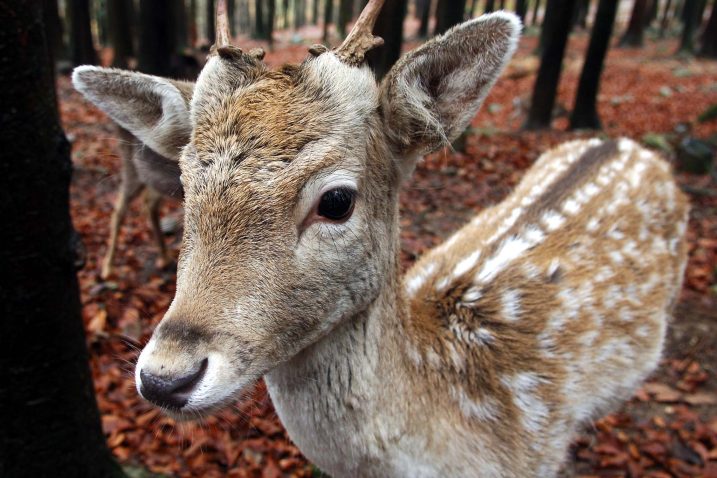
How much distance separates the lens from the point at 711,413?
370cm

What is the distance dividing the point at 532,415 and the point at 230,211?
155 cm

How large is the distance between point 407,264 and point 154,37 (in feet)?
13.4

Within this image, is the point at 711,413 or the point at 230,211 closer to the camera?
the point at 230,211

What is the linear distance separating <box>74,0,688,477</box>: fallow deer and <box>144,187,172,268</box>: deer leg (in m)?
2.91

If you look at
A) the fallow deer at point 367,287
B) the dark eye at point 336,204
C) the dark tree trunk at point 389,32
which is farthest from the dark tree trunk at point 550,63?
the dark eye at point 336,204

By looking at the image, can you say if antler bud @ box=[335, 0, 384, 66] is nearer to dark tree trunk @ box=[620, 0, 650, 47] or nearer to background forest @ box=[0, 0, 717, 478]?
background forest @ box=[0, 0, 717, 478]

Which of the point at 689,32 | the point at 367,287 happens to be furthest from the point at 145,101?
the point at 689,32

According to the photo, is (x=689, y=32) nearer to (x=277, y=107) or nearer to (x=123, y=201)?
(x=123, y=201)

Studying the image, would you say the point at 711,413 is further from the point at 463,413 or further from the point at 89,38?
the point at 89,38

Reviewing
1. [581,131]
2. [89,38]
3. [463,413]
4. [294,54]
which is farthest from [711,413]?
[294,54]

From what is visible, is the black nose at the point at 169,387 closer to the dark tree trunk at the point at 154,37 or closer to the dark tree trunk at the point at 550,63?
the dark tree trunk at the point at 154,37

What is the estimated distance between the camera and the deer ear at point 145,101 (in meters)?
1.98

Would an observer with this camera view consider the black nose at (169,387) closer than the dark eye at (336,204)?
Yes

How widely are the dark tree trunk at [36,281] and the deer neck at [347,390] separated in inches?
36.4
